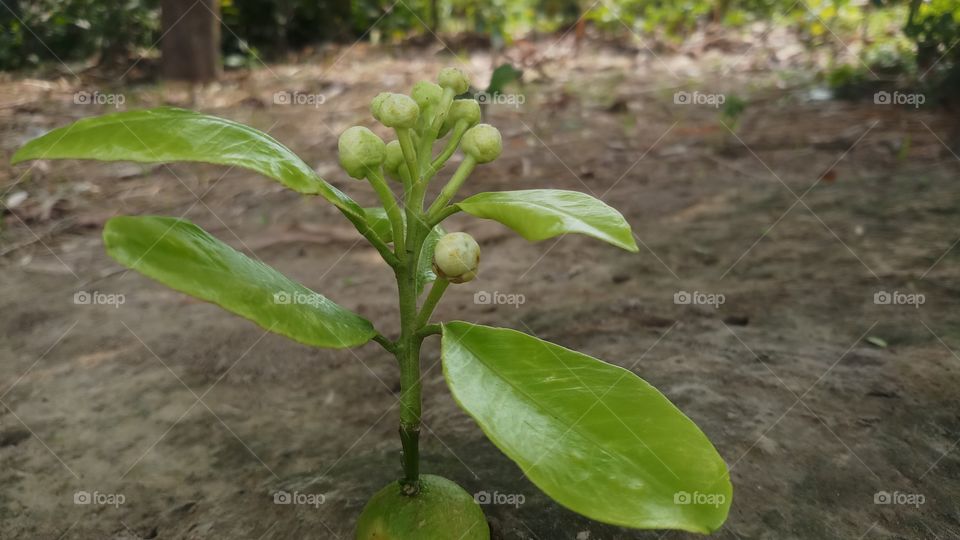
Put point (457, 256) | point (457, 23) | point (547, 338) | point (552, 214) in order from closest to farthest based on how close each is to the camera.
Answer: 1. point (552, 214)
2. point (457, 256)
3. point (547, 338)
4. point (457, 23)

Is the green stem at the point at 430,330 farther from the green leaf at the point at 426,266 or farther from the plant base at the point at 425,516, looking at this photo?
the plant base at the point at 425,516

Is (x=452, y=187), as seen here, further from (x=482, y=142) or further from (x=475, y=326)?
(x=475, y=326)

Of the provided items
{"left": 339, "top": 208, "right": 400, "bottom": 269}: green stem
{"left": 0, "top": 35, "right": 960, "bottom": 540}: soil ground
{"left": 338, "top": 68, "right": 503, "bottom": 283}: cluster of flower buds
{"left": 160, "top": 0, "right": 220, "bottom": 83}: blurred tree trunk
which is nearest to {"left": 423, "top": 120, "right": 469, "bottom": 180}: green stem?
{"left": 338, "top": 68, "right": 503, "bottom": 283}: cluster of flower buds

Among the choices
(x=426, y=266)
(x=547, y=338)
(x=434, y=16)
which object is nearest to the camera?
(x=426, y=266)

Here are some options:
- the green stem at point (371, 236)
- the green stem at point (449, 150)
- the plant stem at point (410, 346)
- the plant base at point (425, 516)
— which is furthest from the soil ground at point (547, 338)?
the green stem at point (449, 150)

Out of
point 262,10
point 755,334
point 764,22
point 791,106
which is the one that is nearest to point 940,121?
point 791,106

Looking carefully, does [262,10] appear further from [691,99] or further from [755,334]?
[755,334]

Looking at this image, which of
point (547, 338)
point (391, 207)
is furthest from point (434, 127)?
point (547, 338)
